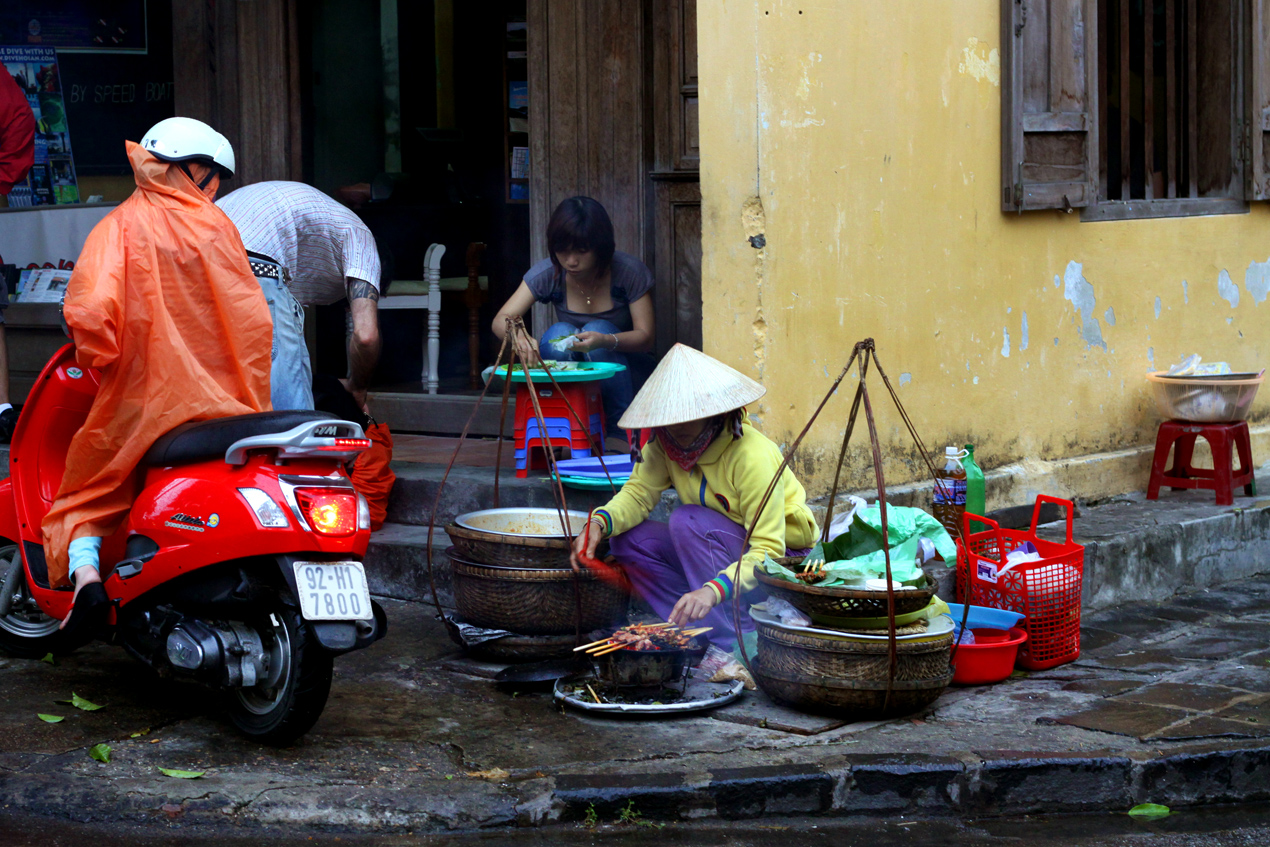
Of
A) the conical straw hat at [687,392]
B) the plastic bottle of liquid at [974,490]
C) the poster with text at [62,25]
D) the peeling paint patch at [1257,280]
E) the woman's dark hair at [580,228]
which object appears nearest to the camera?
the conical straw hat at [687,392]

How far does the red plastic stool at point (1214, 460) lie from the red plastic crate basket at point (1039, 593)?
2070mm

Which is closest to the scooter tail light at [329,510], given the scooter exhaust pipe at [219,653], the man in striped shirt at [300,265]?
the scooter exhaust pipe at [219,653]

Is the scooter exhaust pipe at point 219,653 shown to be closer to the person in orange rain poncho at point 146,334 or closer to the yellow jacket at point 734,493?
the person in orange rain poncho at point 146,334

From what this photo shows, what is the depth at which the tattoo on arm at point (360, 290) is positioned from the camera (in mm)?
5293

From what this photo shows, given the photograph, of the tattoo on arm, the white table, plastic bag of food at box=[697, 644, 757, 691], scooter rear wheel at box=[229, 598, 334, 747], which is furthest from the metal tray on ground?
the white table

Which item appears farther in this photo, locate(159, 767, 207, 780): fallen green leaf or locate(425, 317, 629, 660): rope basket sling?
locate(425, 317, 629, 660): rope basket sling

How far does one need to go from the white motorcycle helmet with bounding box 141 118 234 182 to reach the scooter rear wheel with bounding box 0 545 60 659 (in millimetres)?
1500

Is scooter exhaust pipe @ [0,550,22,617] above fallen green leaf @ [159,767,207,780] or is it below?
above

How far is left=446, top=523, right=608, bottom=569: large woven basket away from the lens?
15.7ft

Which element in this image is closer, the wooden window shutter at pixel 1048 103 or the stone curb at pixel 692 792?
the stone curb at pixel 692 792

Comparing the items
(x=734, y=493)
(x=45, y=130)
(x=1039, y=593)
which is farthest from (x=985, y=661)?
(x=45, y=130)

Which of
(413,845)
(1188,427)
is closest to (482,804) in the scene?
(413,845)

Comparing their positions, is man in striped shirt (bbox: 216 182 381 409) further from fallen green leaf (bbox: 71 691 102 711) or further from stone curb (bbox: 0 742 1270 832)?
stone curb (bbox: 0 742 1270 832)

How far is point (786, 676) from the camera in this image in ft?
13.9
